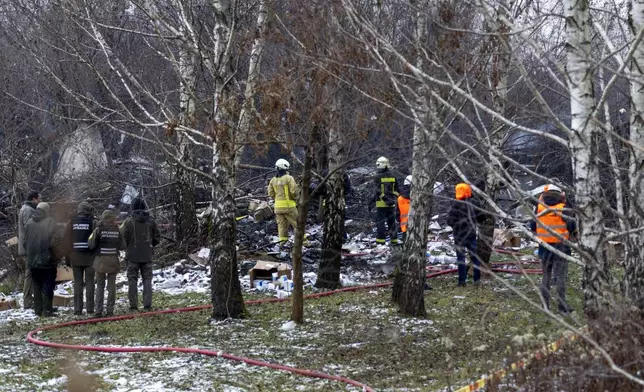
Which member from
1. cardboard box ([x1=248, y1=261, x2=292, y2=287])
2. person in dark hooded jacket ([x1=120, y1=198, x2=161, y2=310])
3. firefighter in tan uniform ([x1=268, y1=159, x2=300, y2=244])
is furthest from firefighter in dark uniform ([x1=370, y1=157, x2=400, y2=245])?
person in dark hooded jacket ([x1=120, y1=198, x2=161, y2=310])

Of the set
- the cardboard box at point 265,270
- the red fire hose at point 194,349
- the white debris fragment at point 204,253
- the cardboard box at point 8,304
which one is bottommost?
the cardboard box at point 8,304

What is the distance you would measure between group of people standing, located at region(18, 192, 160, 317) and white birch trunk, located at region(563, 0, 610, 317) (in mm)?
7872

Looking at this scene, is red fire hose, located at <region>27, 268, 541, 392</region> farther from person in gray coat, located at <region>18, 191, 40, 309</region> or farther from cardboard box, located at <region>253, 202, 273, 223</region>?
cardboard box, located at <region>253, 202, 273, 223</region>

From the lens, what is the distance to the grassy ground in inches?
332

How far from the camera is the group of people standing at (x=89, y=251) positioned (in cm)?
1262

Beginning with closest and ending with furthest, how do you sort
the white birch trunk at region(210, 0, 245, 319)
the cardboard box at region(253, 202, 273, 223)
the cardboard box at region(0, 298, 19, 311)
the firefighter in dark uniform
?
the white birch trunk at region(210, 0, 245, 319), the cardboard box at region(0, 298, 19, 311), the firefighter in dark uniform, the cardboard box at region(253, 202, 273, 223)

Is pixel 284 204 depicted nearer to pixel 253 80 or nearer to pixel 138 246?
pixel 138 246

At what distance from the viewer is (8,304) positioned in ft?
45.7

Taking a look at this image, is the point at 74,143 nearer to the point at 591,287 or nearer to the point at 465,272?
the point at 465,272

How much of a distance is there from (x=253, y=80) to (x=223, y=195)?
155cm

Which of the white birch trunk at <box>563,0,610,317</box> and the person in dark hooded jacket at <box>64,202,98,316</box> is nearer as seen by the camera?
the white birch trunk at <box>563,0,610,317</box>

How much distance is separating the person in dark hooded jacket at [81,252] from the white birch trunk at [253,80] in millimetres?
2908

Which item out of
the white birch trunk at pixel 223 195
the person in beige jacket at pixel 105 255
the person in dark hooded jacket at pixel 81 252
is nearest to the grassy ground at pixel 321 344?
the white birch trunk at pixel 223 195

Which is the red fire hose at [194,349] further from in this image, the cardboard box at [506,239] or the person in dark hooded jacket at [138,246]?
the cardboard box at [506,239]
